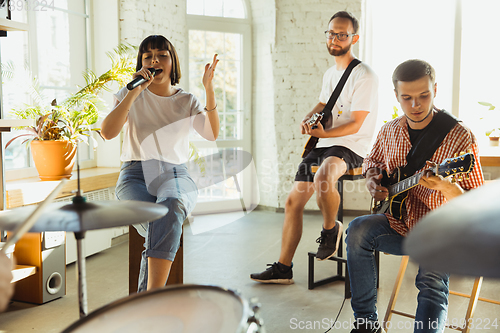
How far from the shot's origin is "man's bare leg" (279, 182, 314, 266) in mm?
2689

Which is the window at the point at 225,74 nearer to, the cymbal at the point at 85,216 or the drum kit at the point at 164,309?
the cymbal at the point at 85,216

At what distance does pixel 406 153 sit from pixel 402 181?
14 centimetres

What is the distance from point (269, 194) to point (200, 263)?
2198 mm

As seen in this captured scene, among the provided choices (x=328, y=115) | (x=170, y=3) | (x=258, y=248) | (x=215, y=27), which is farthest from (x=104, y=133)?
(x=215, y=27)

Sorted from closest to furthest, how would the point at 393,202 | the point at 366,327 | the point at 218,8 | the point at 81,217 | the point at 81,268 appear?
the point at 81,217, the point at 81,268, the point at 366,327, the point at 393,202, the point at 218,8

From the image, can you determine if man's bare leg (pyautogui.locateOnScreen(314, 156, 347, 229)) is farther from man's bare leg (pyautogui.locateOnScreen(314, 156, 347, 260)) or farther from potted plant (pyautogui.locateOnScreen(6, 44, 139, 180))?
potted plant (pyautogui.locateOnScreen(6, 44, 139, 180))

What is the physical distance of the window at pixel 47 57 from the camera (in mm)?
3145

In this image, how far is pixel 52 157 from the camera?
113 inches

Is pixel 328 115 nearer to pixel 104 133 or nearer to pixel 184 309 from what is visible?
pixel 104 133

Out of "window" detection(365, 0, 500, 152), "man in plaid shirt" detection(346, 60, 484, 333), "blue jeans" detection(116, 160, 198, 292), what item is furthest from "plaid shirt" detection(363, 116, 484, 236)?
"window" detection(365, 0, 500, 152)

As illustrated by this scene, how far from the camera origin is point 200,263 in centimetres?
319

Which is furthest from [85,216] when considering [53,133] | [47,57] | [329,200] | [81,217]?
[47,57]

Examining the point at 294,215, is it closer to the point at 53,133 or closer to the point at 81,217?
the point at 53,133

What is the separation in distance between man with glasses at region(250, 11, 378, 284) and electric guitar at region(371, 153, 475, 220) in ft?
1.60
